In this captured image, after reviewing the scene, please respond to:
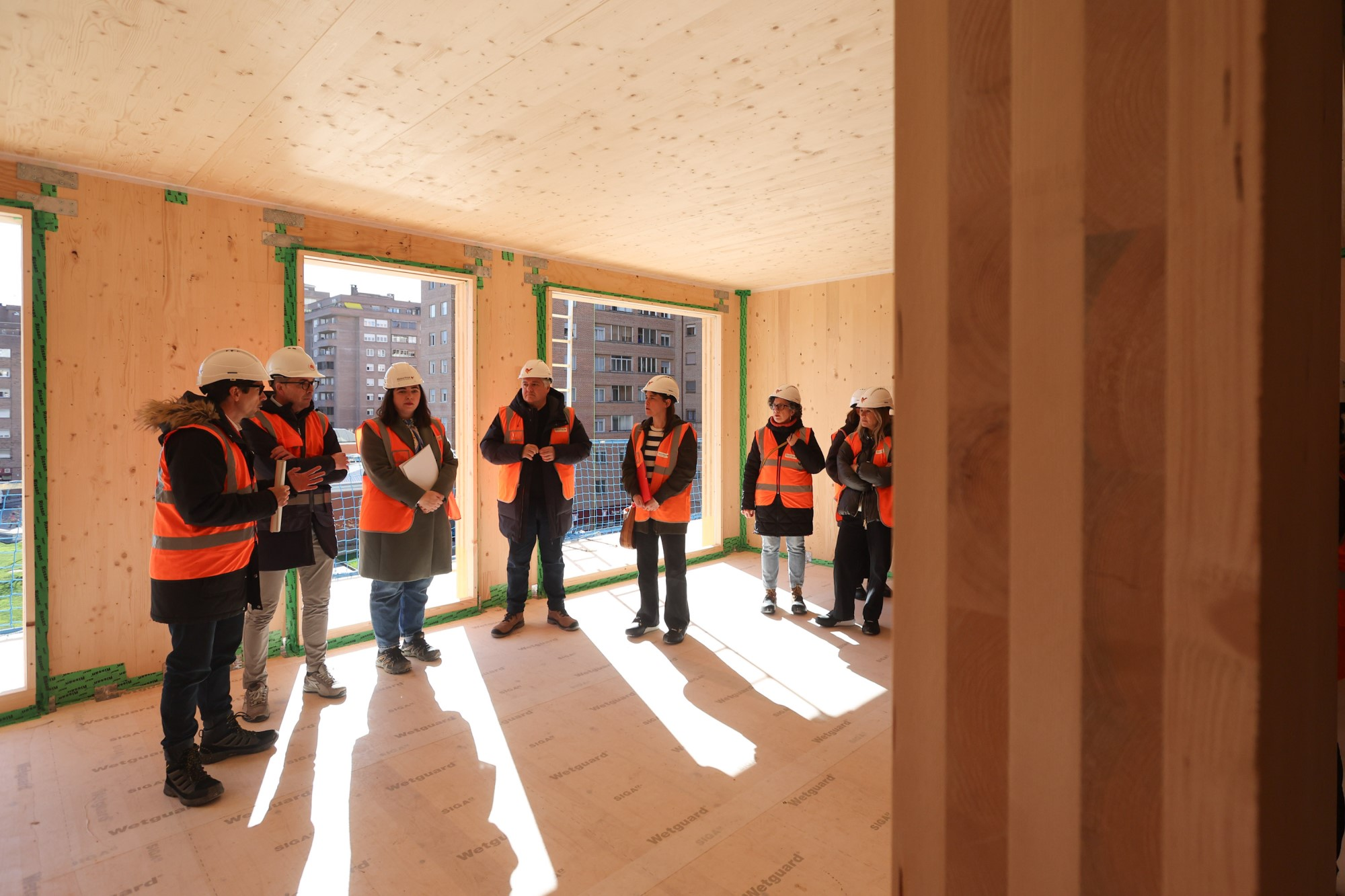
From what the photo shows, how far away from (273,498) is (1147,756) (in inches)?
123

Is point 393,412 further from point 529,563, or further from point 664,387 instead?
point 664,387

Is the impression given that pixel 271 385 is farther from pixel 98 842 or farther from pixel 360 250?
pixel 98 842

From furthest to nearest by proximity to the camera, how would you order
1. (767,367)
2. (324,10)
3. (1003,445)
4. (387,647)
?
(767,367) < (387,647) < (324,10) < (1003,445)

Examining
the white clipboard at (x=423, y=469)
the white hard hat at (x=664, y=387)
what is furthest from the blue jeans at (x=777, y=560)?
the white clipboard at (x=423, y=469)

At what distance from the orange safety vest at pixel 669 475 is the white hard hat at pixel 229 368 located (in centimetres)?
235

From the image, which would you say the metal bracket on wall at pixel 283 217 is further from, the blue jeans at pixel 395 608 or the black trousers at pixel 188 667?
the black trousers at pixel 188 667

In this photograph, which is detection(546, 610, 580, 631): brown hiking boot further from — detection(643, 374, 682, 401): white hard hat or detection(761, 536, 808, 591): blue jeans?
detection(643, 374, 682, 401): white hard hat

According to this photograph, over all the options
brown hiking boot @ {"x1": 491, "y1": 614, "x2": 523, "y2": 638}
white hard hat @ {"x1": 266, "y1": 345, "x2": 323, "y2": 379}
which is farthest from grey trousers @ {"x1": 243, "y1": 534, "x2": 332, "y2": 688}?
brown hiking boot @ {"x1": 491, "y1": 614, "x2": 523, "y2": 638}

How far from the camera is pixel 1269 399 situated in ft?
1.80

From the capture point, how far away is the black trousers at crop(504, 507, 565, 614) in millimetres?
4957

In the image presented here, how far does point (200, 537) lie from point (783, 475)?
3657mm

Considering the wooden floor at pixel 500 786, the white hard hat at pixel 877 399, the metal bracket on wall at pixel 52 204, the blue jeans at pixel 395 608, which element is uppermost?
the metal bracket on wall at pixel 52 204

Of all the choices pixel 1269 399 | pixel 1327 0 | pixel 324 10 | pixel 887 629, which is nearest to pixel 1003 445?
pixel 1269 399

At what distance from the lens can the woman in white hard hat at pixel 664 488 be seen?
469 cm
